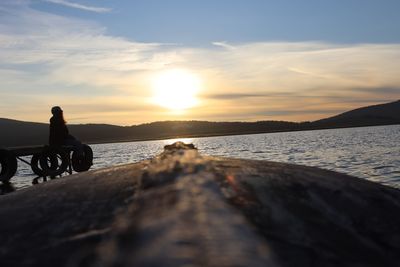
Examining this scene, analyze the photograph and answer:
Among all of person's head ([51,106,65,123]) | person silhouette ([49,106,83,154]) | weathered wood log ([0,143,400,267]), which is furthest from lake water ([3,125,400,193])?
weathered wood log ([0,143,400,267])

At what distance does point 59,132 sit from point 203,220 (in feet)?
44.5

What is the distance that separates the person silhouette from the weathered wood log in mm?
11495

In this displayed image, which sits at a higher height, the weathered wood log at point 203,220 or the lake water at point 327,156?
the weathered wood log at point 203,220

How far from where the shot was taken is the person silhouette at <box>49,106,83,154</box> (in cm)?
1405

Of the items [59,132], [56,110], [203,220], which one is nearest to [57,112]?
[56,110]

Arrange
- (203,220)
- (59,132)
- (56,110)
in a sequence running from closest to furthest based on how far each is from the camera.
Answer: (203,220) < (56,110) < (59,132)

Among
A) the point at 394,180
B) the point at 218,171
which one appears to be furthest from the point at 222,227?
the point at 394,180

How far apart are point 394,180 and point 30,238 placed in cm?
1816

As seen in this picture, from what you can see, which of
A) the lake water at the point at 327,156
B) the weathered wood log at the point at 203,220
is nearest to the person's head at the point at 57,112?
the lake water at the point at 327,156

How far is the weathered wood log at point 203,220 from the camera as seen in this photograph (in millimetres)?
1735

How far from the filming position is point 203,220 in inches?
74.8

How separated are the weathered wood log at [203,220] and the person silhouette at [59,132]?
11.5 m

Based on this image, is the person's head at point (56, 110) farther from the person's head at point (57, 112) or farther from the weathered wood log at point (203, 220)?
the weathered wood log at point (203, 220)

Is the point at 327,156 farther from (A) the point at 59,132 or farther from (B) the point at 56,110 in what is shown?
(B) the point at 56,110
